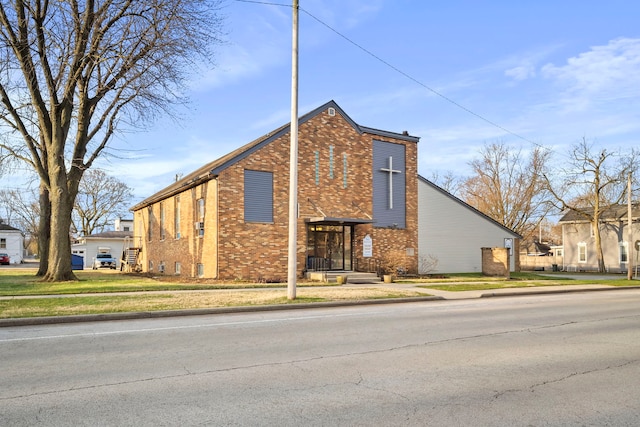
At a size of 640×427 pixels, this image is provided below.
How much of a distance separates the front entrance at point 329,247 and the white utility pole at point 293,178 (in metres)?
11.1

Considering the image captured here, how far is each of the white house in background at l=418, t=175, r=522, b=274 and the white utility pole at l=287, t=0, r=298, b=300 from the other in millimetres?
18076

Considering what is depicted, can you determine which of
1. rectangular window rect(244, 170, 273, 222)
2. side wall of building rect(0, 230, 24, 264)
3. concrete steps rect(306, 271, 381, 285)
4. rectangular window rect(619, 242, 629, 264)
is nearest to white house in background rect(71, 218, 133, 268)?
side wall of building rect(0, 230, 24, 264)

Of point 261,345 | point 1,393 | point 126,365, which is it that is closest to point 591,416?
point 261,345

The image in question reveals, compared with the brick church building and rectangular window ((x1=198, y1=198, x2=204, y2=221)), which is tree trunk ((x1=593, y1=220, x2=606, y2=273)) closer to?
the brick church building

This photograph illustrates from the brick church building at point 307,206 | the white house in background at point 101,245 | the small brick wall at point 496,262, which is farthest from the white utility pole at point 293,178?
the white house in background at point 101,245

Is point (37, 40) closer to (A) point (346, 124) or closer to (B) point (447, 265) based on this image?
(A) point (346, 124)

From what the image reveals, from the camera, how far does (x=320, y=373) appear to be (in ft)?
21.5

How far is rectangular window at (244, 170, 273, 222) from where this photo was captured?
959 inches

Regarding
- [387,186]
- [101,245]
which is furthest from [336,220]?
[101,245]

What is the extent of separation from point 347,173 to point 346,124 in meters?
2.60

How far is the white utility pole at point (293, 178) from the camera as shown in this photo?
14727mm

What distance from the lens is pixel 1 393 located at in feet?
18.5

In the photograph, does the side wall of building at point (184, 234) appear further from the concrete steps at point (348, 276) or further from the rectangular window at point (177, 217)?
the concrete steps at point (348, 276)

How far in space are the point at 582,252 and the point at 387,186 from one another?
3089 cm
